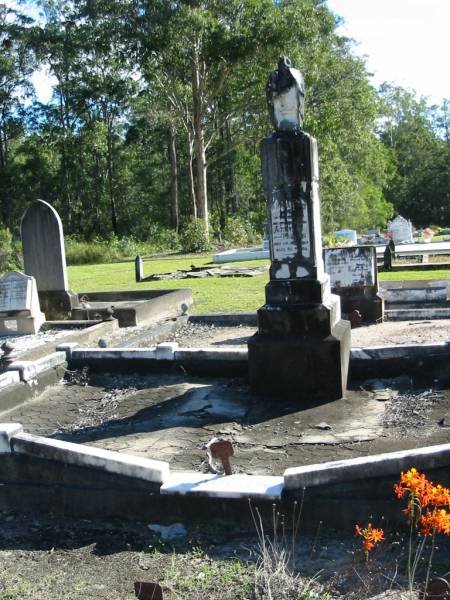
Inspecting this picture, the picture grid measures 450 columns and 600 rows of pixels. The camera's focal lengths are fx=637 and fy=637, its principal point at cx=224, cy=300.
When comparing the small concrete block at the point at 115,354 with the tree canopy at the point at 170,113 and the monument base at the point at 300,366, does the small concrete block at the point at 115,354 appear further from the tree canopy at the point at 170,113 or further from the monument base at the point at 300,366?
the tree canopy at the point at 170,113

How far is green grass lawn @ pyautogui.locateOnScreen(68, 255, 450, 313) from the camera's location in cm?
1380

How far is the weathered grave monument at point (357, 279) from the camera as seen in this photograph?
36.7 ft

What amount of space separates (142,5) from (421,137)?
153 ft

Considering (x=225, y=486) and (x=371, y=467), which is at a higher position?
(x=371, y=467)

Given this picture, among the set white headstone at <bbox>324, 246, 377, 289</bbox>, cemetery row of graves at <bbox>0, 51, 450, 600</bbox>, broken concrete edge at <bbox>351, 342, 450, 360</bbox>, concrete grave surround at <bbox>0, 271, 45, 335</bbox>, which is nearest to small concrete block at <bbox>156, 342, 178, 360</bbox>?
cemetery row of graves at <bbox>0, 51, 450, 600</bbox>

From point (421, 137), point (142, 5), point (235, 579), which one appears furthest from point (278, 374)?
point (421, 137)

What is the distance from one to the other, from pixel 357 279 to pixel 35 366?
6.00m

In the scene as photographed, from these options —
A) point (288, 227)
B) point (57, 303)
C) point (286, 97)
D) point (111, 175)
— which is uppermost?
point (111, 175)

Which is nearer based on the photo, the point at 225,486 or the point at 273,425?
the point at 225,486

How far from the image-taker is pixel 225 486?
4.31m

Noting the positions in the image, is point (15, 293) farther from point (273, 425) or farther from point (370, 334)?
point (273, 425)

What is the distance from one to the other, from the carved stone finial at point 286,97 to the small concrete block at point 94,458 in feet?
12.8

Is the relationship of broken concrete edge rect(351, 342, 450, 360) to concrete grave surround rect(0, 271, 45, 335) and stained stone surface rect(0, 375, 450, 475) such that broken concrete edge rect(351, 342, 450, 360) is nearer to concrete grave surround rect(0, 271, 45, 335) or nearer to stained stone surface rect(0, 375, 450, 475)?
stained stone surface rect(0, 375, 450, 475)

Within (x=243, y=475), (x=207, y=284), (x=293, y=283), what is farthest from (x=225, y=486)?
(x=207, y=284)
